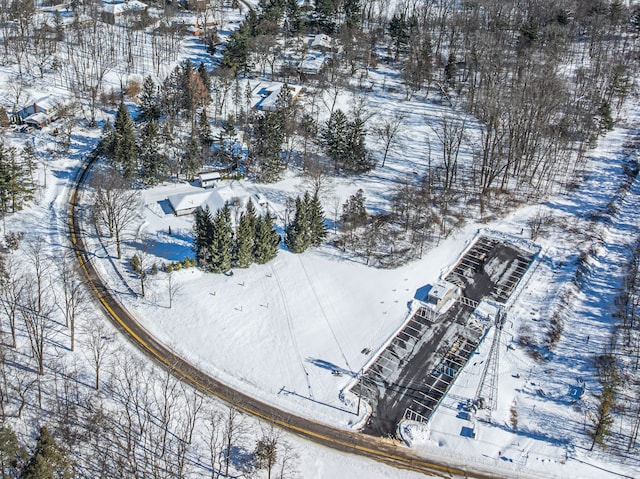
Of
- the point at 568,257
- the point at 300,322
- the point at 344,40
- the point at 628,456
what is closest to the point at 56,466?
the point at 300,322

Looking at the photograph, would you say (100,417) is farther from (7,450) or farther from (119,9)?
(119,9)

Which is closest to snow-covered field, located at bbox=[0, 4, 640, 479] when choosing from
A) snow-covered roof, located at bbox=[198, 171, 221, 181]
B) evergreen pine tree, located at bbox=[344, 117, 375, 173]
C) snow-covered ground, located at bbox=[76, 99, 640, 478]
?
snow-covered ground, located at bbox=[76, 99, 640, 478]

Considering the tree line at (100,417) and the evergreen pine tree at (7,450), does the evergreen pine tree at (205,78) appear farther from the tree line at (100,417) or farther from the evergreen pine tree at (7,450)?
the evergreen pine tree at (7,450)

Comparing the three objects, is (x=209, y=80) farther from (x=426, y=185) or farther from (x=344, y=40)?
(x=426, y=185)

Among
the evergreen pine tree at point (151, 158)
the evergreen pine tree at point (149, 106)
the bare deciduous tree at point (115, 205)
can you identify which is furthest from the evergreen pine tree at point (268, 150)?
the evergreen pine tree at point (149, 106)

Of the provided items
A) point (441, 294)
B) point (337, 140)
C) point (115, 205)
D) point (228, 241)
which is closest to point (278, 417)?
point (228, 241)

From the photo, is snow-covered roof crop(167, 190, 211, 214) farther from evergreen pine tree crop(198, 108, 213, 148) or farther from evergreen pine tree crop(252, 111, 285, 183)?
evergreen pine tree crop(198, 108, 213, 148)
